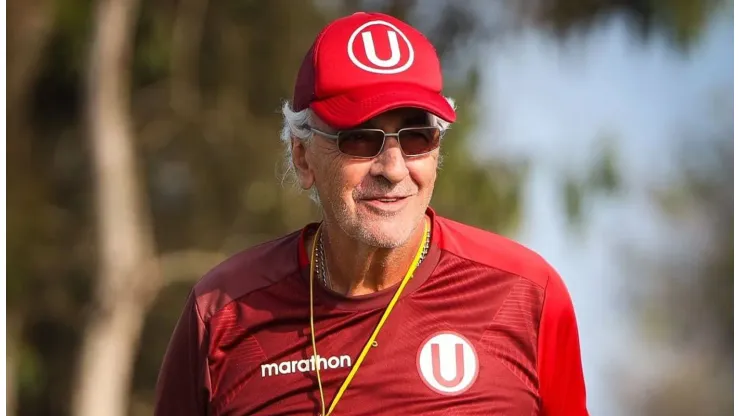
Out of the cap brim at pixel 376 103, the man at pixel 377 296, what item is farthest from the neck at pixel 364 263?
the cap brim at pixel 376 103

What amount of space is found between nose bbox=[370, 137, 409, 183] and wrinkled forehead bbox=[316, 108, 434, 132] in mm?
27

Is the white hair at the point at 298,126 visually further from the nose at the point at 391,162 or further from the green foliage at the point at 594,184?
the green foliage at the point at 594,184

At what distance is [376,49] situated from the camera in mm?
1845

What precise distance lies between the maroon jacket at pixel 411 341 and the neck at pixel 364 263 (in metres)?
0.03

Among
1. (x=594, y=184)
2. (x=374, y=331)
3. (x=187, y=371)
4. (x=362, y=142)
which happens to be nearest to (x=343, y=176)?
(x=362, y=142)

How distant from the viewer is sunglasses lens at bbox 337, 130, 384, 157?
1.79m

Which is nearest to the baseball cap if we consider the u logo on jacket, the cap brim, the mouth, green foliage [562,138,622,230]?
the cap brim

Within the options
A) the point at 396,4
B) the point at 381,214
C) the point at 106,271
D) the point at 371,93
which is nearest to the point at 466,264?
the point at 381,214

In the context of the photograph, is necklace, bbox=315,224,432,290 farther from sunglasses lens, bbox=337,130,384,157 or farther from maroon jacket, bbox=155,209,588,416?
sunglasses lens, bbox=337,130,384,157

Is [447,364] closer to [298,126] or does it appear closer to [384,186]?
[384,186]

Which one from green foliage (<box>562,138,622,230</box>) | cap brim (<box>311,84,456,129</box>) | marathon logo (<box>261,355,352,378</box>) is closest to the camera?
cap brim (<box>311,84,456,129</box>)

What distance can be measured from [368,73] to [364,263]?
38 cm

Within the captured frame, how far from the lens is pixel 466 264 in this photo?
6.35ft

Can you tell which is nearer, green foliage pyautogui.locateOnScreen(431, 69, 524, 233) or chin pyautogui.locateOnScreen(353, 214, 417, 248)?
chin pyautogui.locateOnScreen(353, 214, 417, 248)
